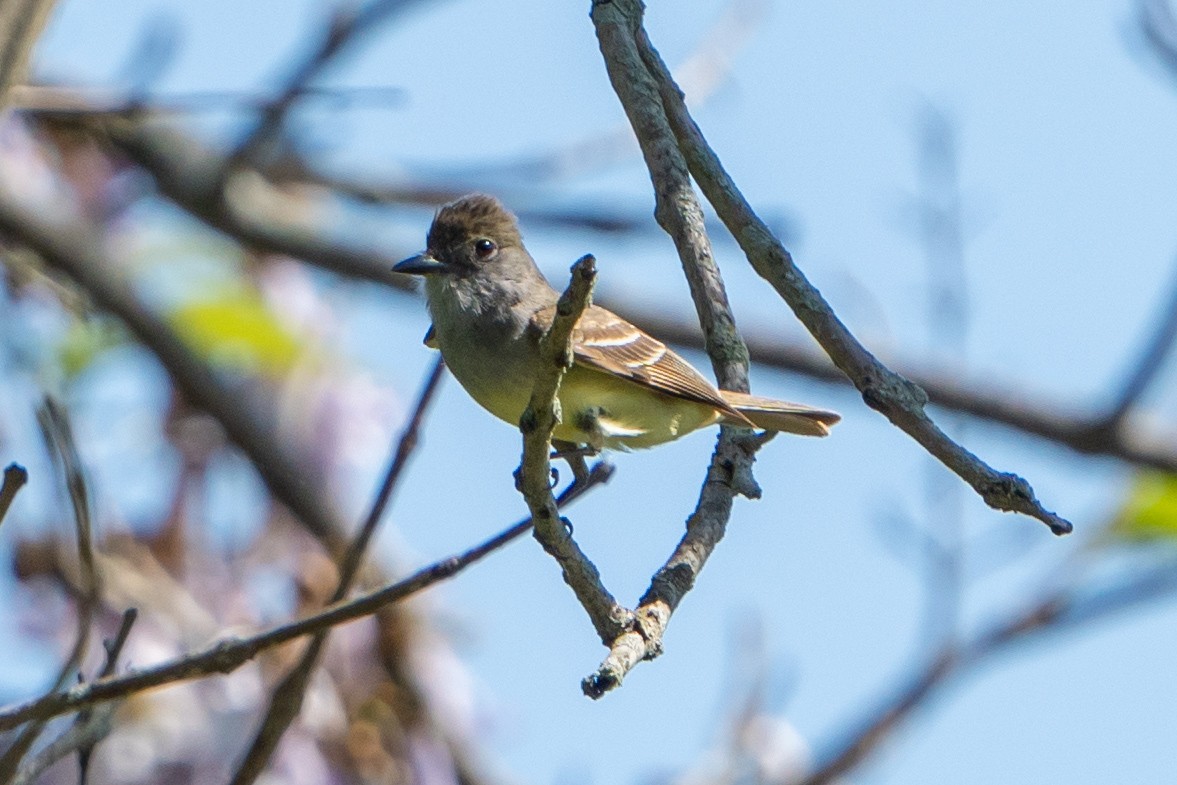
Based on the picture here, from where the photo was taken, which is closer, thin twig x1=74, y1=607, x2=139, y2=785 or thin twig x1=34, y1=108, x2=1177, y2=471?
thin twig x1=74, y1=607, x2=139, y2=785

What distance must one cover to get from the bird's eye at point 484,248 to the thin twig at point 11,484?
7.72 ft

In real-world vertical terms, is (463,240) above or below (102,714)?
above

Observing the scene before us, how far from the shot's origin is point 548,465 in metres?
2.54

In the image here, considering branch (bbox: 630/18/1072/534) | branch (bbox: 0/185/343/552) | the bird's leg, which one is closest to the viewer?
branch (bbox: 630/18/1072/534)

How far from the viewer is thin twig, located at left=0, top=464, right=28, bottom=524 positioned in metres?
2.39

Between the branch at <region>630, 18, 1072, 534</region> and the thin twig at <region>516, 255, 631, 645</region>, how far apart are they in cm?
39

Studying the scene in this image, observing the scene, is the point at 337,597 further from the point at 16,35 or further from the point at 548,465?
the point at 16,35

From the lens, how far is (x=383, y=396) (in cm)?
627

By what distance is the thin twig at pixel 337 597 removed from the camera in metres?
2.74

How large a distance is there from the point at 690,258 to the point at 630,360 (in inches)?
51.8

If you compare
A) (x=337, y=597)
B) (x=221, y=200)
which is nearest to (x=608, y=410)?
(x=337, y=597)

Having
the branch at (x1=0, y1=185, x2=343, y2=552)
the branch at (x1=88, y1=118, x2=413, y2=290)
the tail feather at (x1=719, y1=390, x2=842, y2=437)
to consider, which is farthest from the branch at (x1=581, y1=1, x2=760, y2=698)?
the branch at (x1=88, y1=118, x2=413, y2=290)

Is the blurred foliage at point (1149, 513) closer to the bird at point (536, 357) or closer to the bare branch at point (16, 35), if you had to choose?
the bird at point (536, 357)

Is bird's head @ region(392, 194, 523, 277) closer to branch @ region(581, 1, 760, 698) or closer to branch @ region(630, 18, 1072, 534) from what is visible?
branch @ region(581, 1, 760, 698)
